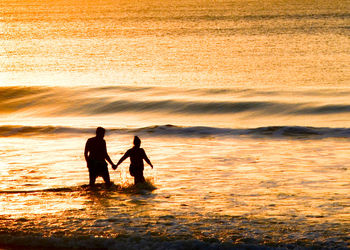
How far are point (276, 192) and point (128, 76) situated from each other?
3578 centimetres

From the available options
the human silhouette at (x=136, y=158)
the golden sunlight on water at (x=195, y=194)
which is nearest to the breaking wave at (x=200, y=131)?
the golden sunlight on water at (x=195, y=194)

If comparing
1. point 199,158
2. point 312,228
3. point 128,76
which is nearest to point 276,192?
point 312,228

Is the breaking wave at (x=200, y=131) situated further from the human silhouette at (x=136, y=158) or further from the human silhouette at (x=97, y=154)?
the human silhouette at (x=97, y=154)

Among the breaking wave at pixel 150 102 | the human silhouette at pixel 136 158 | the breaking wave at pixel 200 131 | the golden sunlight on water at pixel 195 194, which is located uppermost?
the breaking wave at pixel 150 102

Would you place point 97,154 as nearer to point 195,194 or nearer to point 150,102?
point 195,194

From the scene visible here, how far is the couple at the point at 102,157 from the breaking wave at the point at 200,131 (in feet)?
35.5

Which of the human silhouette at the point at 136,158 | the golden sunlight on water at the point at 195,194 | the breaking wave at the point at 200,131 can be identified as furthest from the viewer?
the breaking wave at the point at 200,131

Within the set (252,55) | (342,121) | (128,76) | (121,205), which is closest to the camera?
(121,205)

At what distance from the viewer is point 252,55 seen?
6103 cm

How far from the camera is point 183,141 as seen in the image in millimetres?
24812

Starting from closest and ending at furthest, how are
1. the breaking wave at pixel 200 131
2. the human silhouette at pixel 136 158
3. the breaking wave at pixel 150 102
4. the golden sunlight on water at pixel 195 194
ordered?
the golden sunlight on water at pixel 195 194 < the human silhouette at pixel 136 158 < the breaking wave at pixel 200 131 < the breaking wave at pixel 150 102

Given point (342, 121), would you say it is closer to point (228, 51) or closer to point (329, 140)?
point (329, 140)

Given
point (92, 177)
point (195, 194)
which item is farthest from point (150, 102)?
point (195, 194)

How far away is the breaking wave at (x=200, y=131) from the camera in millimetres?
25609
